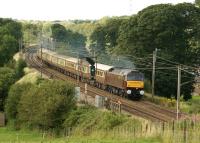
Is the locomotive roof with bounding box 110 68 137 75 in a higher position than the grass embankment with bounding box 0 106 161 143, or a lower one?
higher

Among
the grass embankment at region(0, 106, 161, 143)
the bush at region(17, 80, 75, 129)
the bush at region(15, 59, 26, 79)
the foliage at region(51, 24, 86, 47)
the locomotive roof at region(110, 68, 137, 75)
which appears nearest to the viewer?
the grass embankment at region(0, 106, 161, 143)

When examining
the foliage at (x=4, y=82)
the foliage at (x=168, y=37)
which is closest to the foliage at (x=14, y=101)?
the foliage at (x=4, y=82)

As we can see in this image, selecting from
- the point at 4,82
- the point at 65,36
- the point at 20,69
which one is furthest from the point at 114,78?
the point at 65,36

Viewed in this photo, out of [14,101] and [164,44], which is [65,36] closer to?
[164,44]

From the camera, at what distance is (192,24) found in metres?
66.8

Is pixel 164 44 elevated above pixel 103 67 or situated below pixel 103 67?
above

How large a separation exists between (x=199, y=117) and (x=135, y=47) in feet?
94.2

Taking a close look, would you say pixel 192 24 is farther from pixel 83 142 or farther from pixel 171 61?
pixel 83 142

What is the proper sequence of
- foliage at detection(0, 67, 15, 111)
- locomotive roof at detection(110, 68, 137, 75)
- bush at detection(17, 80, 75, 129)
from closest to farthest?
bush at detection(17, 80, 75, 129), locomotive roof at detection(110, 68, 137, 75), foliage at detection(0, 67, 15, 111)

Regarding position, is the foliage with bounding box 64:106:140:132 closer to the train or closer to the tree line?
the train

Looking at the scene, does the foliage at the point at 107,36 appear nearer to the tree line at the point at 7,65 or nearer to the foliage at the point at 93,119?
the tree line at the point at 7,65

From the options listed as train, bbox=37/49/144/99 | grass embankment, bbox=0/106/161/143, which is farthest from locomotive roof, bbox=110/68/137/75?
grass embankment, bbox=0/106/161/143

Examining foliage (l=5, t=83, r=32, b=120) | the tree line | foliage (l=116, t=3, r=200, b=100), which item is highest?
foliage (l=116, t=3, r=200, b=100)

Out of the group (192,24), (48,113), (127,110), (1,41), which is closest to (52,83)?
(48,113)
